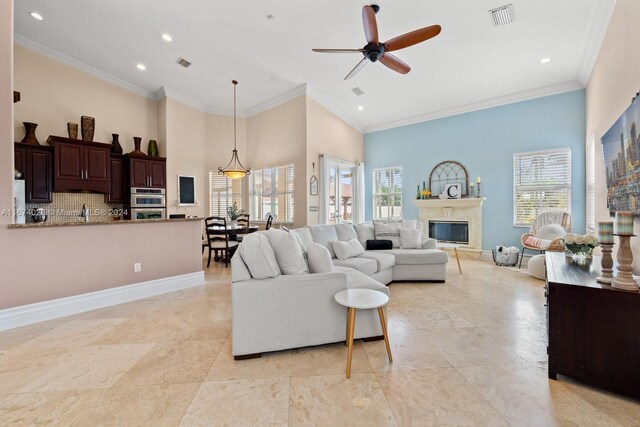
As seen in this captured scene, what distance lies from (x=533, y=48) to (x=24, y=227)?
6925mm

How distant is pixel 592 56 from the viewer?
4211 mm

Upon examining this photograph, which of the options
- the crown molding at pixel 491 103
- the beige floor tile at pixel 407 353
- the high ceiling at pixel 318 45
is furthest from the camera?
the crown molding at pixel 491 103

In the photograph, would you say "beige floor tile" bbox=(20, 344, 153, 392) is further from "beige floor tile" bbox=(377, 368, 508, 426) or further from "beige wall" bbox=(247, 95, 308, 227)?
"beige wall" bbox=(247, 95, 308, 227)

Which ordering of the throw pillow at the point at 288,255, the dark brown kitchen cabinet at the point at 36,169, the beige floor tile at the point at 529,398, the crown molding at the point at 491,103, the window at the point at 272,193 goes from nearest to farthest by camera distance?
1. the beige floor tile at the point at 529,398
2. the throw pillow at the point at 288,255
3. the dark brown kitchen cabinet at the point at 36,169
4. the crown molding at the point at 491,103
5. the window at the point at 272,193

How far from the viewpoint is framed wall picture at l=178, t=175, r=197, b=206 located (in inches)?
256

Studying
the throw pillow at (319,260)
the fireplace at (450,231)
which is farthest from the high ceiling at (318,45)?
the throw pillow at (319,260)

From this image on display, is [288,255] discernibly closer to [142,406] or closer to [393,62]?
[142,406]

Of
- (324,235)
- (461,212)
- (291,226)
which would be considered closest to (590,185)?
(461,212)

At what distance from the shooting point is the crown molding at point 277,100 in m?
5.97

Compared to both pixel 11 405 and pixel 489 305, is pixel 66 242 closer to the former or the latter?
pixel 11 405

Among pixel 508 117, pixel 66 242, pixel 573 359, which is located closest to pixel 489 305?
pixel 573 359

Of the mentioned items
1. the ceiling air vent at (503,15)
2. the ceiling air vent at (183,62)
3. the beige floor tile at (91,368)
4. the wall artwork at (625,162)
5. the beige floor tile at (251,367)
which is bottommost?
the beige floor tile at (251,367)

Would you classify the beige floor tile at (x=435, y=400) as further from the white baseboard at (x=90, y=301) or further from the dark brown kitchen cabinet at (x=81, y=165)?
the dark brown kitchen cabinet at (x=81, y=165)

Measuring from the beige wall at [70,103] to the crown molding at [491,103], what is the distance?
19.2 feet
